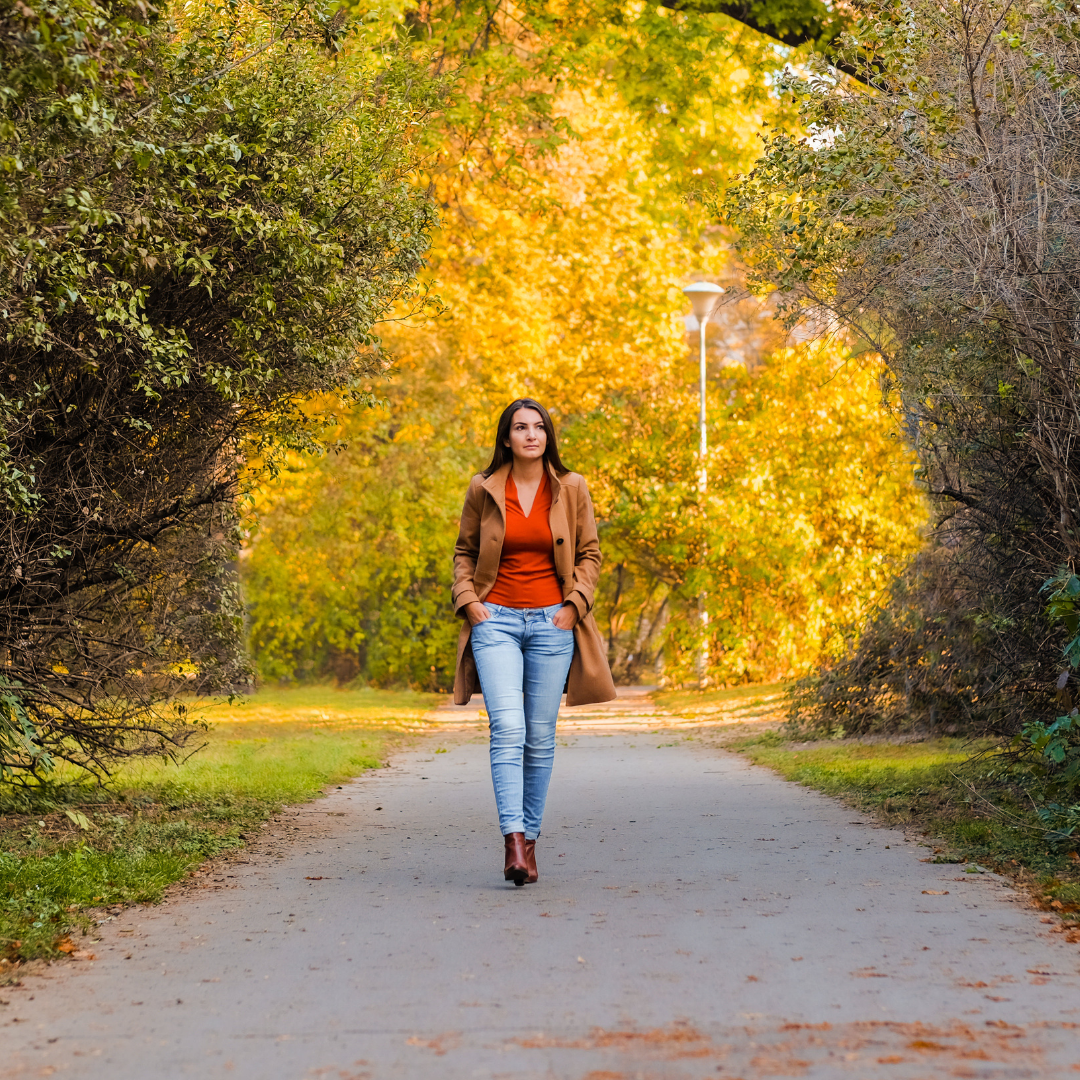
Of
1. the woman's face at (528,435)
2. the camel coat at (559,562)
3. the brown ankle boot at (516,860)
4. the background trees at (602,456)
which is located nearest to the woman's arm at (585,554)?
the camel coat at (559,562)

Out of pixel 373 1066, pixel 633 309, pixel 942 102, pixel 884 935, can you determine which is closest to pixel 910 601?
pixel 942 102

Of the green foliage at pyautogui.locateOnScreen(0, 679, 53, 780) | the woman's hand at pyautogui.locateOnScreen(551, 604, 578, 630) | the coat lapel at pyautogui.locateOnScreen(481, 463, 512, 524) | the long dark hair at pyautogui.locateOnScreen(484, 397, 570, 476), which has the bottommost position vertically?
the green foliage at pyautogui.locateOnScreen(0, 679, 53, 780)

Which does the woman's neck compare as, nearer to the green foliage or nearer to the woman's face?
the woman's face

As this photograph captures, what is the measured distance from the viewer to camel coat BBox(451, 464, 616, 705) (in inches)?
267

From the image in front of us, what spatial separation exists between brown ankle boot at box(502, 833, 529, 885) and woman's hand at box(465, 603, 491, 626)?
970mm

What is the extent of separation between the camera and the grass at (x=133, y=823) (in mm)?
5934

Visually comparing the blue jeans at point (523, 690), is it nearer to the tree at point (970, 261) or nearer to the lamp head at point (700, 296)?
the tree at point (970, 261)

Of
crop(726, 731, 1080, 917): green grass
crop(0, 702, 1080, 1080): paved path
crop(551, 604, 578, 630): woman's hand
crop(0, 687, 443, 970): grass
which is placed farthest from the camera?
crop(551, 604, 578, 630): woman's hand

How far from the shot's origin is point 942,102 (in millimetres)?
7051

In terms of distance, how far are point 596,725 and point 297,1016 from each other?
14.0m

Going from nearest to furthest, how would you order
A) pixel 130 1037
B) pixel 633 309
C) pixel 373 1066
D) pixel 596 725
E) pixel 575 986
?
pixel 373 1066, pixel 130 1037, pixel 575 986, pixel 596 725, pixel 633 309

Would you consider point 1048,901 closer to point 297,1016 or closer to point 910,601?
point 297,1016

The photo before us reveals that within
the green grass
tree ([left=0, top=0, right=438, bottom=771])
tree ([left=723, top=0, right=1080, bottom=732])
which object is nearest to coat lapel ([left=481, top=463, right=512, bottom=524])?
tree ([left=0, top=0, right=438, bottom=771])

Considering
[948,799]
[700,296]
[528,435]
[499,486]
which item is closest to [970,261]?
[528,435]
